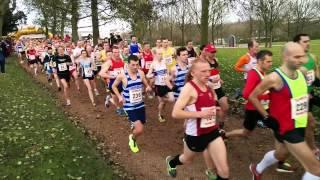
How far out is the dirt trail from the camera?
7215mm

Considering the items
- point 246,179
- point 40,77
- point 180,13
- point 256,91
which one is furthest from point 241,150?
point 180,13

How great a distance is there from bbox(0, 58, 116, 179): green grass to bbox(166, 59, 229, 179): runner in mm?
1983

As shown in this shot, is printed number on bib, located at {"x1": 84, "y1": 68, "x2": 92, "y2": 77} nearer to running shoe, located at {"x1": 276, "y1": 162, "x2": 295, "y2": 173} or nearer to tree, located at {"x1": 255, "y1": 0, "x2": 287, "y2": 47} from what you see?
running shoe, located at {"x1": 276, "y1": 162, "x2": 295, "y2": 173}

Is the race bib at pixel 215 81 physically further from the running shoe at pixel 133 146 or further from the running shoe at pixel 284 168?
the running shoe at pixel 284 168

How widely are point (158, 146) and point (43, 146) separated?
7.59 feet

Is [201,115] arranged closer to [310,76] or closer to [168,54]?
[310,76]

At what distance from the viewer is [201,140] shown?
18.9 feet

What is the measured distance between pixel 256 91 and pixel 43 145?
16.8 feet

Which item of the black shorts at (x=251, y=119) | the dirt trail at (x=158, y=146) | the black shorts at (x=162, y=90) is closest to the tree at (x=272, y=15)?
the black shorts at (x=162, y=90)

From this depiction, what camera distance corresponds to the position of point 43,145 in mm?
9094

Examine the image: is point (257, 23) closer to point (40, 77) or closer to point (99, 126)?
point (40, 77)

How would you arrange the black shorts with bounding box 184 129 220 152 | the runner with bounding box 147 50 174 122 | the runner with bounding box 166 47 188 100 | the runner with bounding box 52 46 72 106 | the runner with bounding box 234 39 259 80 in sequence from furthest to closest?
1. the runner with bounding box 52 46 72 106
2. the runner with bounding box 147 50 174 122
3. the runner with bounding box 166 47 188 100
4. the runner with bounding box 234 39 259 80
5. the black shorts with bounding box 184 129 220 152

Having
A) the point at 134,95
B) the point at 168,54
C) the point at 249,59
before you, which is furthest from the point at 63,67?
the point at 249,59

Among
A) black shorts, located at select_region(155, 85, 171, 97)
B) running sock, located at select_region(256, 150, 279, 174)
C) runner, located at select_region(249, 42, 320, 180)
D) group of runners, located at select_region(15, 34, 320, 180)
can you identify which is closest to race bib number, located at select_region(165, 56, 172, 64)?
black shorts, located at select_region(155, 85, 171, 97)
